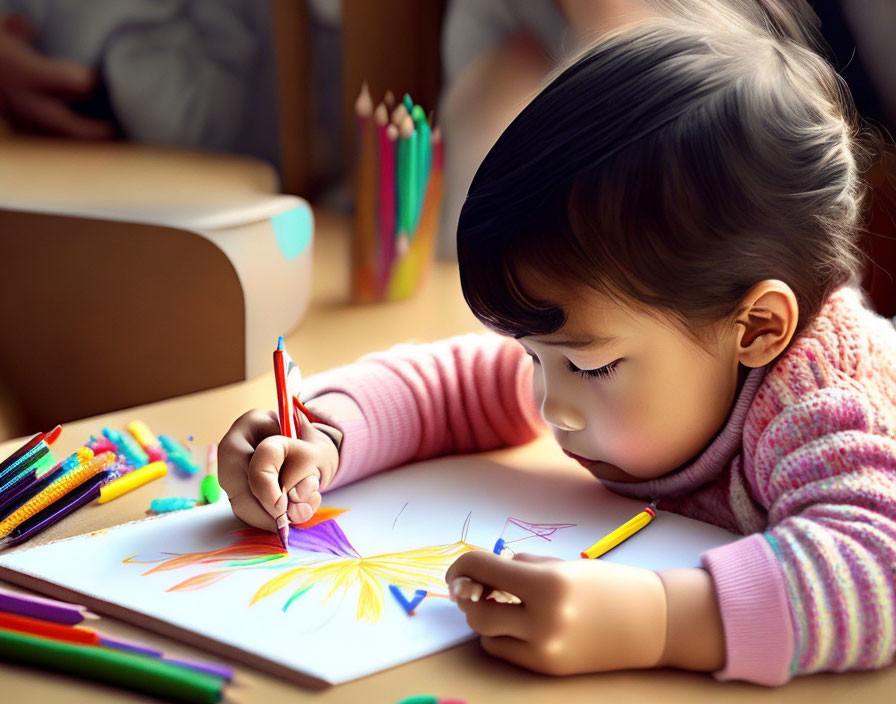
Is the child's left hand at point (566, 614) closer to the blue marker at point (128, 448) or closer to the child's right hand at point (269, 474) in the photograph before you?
the child's right hand at point (269, 474)

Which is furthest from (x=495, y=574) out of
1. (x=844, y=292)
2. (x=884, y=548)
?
(x=844, y=292)

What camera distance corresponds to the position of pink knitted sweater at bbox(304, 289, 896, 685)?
15.2 inches

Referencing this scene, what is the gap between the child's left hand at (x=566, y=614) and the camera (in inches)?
14.9

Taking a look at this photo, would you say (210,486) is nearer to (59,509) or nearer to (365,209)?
(59,509)

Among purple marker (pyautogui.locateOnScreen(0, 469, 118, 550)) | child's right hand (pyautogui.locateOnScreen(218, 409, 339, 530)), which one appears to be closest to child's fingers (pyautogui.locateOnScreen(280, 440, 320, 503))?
child's right hand (pyautogui.locateOnScreen(218, 409, 339, 530))

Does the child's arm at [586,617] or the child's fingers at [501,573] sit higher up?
the child's fingers at [501,573]

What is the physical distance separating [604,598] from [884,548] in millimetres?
120

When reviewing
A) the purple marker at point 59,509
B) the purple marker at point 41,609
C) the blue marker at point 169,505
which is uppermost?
the purple marker at point 41,609

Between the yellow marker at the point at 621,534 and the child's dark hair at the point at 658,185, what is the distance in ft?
0.33

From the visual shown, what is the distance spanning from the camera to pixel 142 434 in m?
0.58

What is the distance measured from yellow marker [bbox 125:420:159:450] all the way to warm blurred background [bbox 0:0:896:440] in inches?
7.3

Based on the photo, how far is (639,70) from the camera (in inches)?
18.0

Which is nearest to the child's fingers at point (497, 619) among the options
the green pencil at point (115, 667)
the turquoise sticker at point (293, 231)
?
the green pencil at point (115, 667)

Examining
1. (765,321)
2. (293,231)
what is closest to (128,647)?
(765,321)
